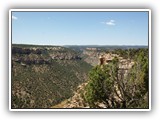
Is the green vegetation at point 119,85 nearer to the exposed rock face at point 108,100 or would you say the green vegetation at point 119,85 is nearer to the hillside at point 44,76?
the exposed rock face at point 108,100

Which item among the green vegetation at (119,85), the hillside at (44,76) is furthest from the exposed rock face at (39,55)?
the green vegetation at (119,85)

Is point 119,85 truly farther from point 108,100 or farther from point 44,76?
point 44,76

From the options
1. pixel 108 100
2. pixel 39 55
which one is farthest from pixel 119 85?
pixel 39 55

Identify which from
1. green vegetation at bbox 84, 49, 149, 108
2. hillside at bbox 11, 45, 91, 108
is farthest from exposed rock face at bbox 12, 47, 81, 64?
green vegetation at bbox 84, 49, 149, 108

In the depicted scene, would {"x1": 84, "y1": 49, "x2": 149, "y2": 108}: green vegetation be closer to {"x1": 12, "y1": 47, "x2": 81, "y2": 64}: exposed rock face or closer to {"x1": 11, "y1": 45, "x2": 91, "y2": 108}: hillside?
{"x1": 11, "y1": 45, "x2": 91, "y2": 108}: hillside

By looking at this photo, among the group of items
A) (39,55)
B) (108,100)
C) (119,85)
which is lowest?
(108,100)
